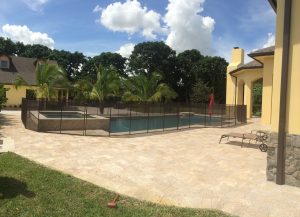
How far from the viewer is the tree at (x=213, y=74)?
51.5m

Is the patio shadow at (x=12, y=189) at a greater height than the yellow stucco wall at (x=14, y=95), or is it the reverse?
the yellow stucco wall at (x=14, y=95)

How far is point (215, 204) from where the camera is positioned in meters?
6.21

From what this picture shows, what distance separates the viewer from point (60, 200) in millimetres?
6047

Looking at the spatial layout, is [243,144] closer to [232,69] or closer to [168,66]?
[232,69]

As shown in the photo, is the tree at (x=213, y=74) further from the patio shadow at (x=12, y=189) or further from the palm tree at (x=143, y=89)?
the patio shadow at (x=12, y=189)

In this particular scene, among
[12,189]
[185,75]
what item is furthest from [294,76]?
[185,75]

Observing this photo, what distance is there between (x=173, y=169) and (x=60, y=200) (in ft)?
11.6

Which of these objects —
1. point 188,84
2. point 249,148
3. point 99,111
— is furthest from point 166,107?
point 188,84

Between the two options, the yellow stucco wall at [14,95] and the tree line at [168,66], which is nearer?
the yellow stucco wall at [14,95]

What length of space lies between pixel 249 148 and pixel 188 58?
43206 mm

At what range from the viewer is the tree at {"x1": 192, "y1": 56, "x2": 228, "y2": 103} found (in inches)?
2028

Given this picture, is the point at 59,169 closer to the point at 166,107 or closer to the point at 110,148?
the point at 110,148

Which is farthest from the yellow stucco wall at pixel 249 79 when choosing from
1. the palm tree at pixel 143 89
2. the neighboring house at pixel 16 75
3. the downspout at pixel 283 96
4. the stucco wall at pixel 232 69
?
the downspout at pixel 283 96

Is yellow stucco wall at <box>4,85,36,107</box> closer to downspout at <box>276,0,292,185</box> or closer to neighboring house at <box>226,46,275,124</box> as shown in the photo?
neighboring house at <box>226,46,275,124</box>
